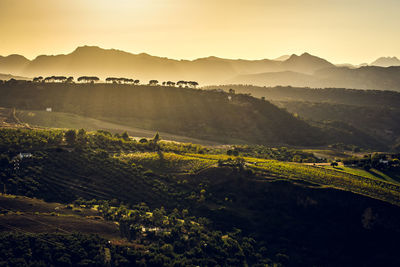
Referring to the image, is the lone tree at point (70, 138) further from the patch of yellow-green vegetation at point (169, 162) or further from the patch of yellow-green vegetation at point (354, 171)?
the patch of yellow-green vegetation at point (354, 171)

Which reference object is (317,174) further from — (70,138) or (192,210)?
(70,138)

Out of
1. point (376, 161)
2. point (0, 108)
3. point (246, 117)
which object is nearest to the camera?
point (376, 161)

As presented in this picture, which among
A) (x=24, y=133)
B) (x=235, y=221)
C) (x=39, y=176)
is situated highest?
(x=24, y=133)

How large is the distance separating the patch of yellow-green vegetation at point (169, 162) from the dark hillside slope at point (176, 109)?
2173 inches

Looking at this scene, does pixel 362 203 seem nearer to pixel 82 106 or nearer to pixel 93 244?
pixel 93 244

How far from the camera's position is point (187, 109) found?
160125mm

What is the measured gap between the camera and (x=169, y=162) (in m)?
77.9

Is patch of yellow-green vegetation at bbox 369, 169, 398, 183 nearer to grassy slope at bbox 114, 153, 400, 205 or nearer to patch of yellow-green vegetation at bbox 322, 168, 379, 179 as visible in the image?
grassy slope at bbox 114, 153, 400, 205

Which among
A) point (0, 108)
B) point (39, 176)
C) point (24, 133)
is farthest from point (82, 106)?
point (39, 176)

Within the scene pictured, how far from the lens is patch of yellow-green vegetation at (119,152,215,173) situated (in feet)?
245

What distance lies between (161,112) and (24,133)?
79591 mm

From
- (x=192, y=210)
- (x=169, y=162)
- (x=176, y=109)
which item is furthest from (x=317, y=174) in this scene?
(x=176, y=109)

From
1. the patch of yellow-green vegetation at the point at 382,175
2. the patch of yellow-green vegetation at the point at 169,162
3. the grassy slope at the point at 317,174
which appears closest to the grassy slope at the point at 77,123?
the patch of yellow-green vegetation at the point at 169,162

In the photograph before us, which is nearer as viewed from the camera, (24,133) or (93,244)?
(93,244)
